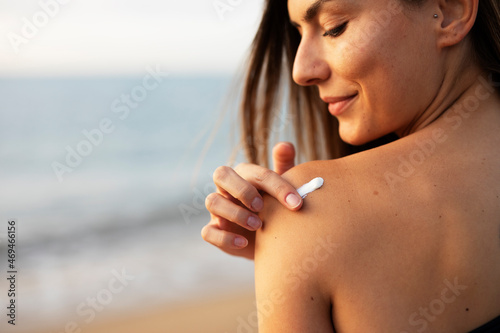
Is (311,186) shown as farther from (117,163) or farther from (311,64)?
(117,163)

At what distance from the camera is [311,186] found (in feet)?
4.99

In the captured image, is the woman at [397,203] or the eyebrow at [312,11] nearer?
the woman at [397,203]

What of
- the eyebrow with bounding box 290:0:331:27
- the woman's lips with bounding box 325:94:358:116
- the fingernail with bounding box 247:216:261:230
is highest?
the eyebrow with bounding box 290:0:331:27

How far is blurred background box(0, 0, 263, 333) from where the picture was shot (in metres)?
4.92

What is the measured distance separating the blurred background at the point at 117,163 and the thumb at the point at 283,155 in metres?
0.45

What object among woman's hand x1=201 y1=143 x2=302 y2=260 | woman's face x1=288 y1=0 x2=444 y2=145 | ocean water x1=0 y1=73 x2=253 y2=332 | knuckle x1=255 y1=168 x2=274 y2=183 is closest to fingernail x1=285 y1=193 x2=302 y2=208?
woman's hand x1=201 y1=143 x2=302 y2=260

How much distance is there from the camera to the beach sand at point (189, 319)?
459 cm

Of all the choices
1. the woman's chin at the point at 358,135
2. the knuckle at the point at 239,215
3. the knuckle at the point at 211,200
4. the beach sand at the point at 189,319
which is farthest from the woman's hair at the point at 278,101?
the beach sand at the point at 189,319

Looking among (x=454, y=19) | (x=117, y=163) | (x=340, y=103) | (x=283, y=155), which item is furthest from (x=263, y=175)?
(x=117, y=163)

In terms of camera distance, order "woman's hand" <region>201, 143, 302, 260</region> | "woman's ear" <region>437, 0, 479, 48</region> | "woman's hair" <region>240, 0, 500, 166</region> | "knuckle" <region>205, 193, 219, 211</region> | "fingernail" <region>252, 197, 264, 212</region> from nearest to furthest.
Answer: "woman's hand" <region>201, 143, 302, 260</region>
"fingernail" <region>252, 197, 264, 212</region>
"woman's ear" <region>437, 0, 479, 48</region>
"knuckle" <region>205, 193, 219, 211</region>
"woman's hair" <region>240, 0, 500, 166</region>

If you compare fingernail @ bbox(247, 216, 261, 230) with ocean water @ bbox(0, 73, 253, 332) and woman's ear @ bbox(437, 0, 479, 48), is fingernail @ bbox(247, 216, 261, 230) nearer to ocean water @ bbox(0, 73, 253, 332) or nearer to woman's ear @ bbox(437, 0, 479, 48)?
woman's ear @ bbox(437, 0, 479, 48)

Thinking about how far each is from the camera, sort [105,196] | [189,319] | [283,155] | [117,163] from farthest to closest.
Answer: [117,163] → [105,196] → [189,319] → [283,155]

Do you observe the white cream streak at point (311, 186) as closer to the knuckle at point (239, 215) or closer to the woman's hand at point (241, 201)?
the woman's hand at point (241, 201)

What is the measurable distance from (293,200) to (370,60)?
569 mm
